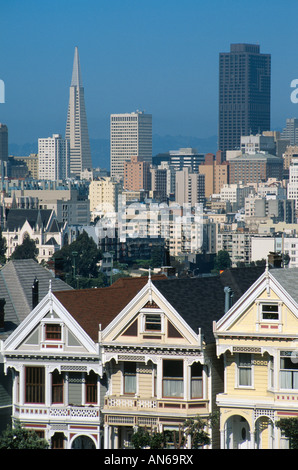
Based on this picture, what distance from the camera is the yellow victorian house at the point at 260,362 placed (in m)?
20.4

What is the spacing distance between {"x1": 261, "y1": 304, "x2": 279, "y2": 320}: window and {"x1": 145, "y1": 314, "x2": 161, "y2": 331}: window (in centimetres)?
163

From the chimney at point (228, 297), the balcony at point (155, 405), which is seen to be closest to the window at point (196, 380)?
the balcony at point (155, 405)

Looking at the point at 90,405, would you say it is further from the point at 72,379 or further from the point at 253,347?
the point at 253,347

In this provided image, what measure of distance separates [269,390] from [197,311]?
1.74 m

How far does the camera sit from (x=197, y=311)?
844 inches

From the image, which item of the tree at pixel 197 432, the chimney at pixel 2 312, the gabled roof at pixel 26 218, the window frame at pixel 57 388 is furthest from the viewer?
the gabled roof at pixel 26 218

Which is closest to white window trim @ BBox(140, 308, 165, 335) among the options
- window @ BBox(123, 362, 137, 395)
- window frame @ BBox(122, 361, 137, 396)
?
window frame @ BBox(122, 361, 137, 396)

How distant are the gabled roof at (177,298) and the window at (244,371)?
0.58m

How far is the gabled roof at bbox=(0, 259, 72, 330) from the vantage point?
24.2 metres

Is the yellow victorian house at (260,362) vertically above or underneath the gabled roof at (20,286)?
underneath

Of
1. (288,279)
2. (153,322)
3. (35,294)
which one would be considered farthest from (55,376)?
(288,279)

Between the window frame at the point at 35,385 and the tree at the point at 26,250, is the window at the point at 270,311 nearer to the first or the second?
the window frame at the point at 35,385

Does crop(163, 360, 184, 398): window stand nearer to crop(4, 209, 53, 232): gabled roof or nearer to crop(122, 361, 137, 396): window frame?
crop(122, 361, 137, 396): window frame
